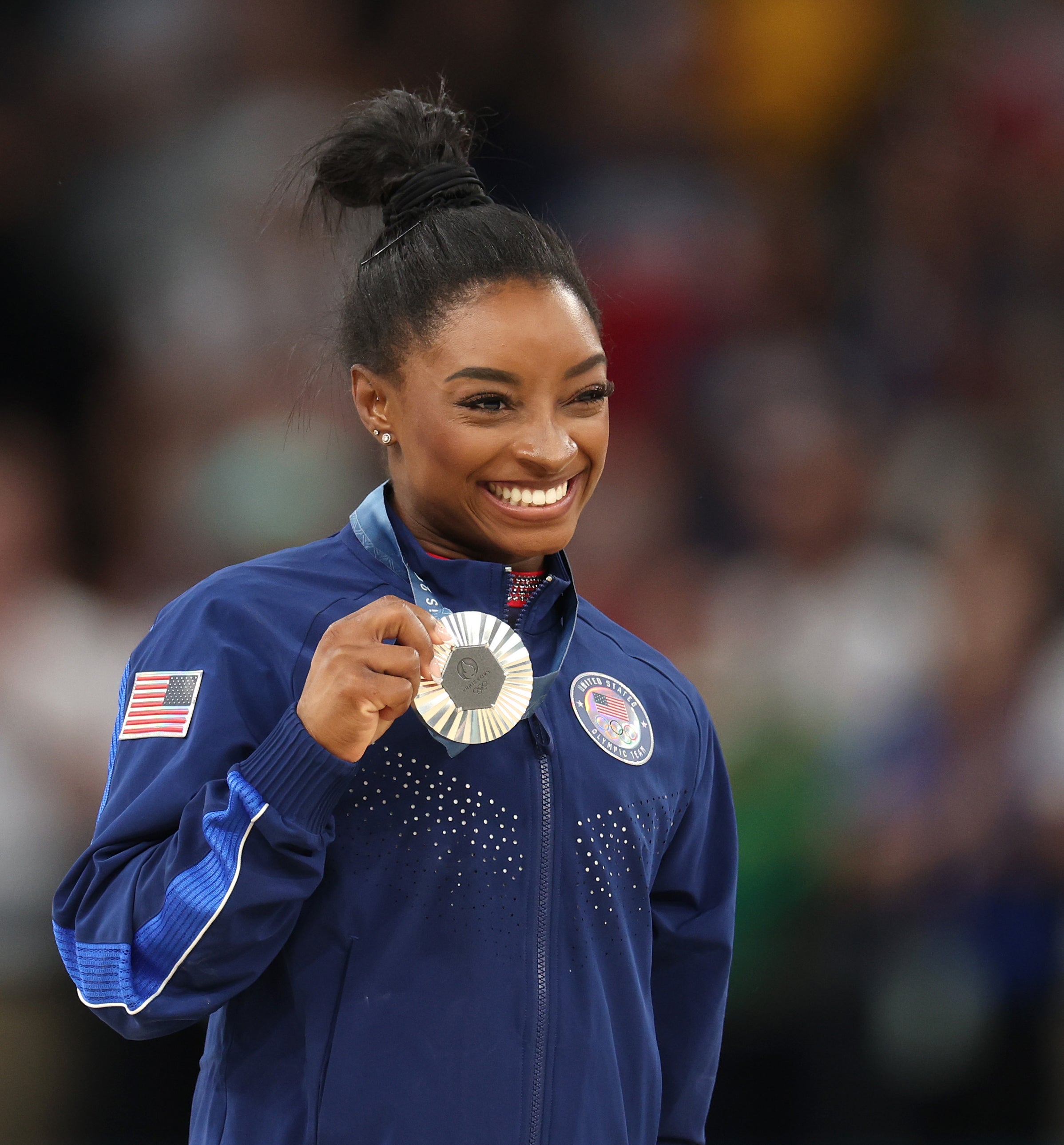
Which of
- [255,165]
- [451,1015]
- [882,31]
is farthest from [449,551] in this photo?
[882,31]

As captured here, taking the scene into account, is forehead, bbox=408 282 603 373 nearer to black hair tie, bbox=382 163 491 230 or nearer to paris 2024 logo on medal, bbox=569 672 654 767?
black hair tie, bbox=382 163 491 230

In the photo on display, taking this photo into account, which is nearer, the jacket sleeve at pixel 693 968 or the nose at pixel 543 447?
the nose at pixel 543 447

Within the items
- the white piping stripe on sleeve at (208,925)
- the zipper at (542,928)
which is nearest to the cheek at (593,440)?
the zipper at (542,928)

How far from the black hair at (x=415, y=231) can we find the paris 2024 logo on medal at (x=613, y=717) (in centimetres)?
48

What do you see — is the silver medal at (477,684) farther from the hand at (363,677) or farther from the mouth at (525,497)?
the mouth at (525,497)

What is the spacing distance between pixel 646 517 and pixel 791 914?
3.71ft

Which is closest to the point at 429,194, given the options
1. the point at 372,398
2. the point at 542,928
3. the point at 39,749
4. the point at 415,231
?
the point at 415,231

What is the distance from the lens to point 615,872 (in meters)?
1.75

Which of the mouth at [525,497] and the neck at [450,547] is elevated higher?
the mouth at [525,497]

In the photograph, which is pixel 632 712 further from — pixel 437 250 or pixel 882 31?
pixel 882 31

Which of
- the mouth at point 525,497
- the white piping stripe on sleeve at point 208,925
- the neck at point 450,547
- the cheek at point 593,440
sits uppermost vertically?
the cheek at point 593,440

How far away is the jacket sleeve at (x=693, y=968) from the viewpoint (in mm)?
1964

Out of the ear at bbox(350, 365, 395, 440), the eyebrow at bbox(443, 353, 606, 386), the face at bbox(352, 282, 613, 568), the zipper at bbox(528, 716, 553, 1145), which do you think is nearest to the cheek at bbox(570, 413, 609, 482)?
the face at bbox(352, 282, 613, 568)

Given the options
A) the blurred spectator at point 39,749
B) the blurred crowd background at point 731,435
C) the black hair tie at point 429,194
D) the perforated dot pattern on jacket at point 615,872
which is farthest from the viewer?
the blurred crowd background at point 731,435
